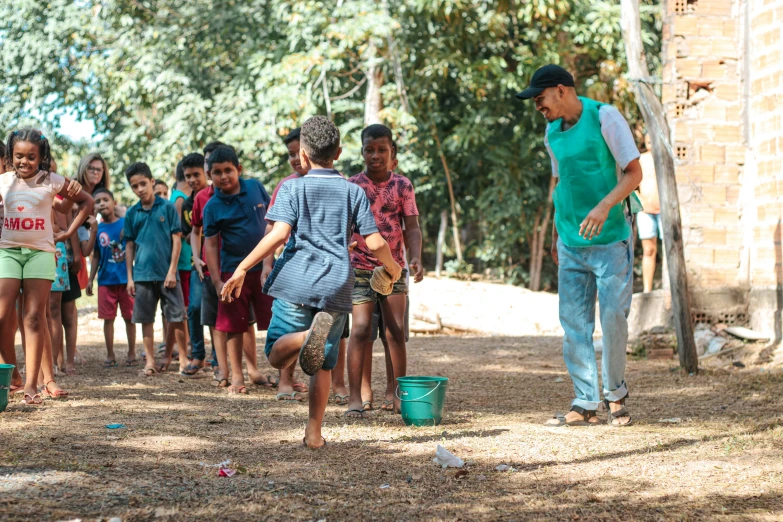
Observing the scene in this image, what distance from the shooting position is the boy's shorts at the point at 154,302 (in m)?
8.11

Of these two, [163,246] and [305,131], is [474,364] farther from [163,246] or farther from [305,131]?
[305,131]

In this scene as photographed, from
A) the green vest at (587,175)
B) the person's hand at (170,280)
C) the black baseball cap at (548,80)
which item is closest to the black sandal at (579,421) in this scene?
the green vest at (587,175)

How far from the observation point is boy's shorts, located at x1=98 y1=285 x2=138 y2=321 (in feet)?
29.0

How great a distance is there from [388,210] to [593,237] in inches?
55.3

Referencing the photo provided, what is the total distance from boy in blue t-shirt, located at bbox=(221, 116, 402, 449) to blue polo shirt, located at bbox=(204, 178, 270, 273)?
219 cm

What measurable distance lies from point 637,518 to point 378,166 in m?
3.07

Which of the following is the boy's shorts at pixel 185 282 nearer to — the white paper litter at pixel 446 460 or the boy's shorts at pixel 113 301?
the boy's shorts at pixel 113 301

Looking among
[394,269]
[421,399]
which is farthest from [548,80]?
[421,399]

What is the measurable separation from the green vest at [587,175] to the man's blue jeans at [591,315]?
0.09 metres

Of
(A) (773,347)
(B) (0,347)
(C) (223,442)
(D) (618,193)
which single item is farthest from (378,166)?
(A) (773,347)

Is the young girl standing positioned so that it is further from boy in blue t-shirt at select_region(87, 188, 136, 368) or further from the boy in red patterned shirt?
boy in blue t-shirt at select_region(87, 188, 136, 368)

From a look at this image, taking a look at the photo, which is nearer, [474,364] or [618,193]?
[618,193]

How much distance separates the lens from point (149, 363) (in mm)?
8055

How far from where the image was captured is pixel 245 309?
6.98 meters
